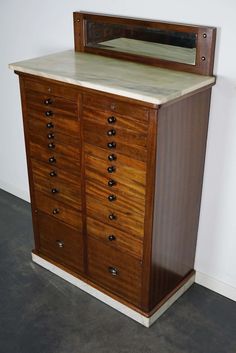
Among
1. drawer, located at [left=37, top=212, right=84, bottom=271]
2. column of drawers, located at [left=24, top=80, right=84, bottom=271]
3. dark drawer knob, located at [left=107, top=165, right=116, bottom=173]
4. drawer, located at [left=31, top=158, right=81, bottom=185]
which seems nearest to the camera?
dark drawer knob, located at [left=107, top=165, right=116, bottom=173]

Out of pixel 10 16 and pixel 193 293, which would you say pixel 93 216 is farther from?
pixel 10 16

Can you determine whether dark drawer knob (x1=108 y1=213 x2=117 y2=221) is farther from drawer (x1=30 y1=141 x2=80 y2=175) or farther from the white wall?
the white wall

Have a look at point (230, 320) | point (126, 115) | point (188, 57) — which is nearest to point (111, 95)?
point (126, 115)

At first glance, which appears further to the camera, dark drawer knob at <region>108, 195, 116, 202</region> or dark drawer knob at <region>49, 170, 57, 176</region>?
dark drawer knob at <region>49, 170, 57, 176</region>

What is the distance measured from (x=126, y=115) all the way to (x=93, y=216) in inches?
22.5

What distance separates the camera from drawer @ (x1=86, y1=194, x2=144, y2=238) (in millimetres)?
1904

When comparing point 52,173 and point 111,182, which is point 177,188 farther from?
point 52,173

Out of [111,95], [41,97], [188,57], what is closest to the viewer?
[111,95]

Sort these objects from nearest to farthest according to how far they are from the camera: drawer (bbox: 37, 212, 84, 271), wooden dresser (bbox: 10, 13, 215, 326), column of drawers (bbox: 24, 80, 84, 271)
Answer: wooden dresser (bbox: 10, 13, 215, 326), column of drawers (bbox: 24, 80, 84, 271), drawer (bbox: 37, 212, 84, 271)

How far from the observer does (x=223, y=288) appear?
7.49ft

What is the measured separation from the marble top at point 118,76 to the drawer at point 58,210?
65 centimetres

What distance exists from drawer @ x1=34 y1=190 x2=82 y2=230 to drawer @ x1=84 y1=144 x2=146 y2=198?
0.86 feet

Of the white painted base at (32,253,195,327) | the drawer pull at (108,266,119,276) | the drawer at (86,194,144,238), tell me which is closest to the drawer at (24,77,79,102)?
the drawer at (86,194,144,238)

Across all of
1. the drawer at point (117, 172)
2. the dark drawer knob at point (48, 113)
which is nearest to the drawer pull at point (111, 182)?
the drawer at point (117, 172)
